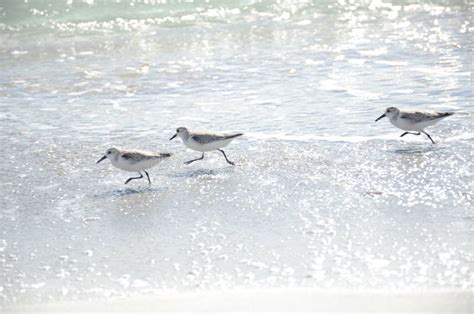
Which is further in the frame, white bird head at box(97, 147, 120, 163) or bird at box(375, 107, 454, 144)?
bird at box(375, 107, 454, 144)

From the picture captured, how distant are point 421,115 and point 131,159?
2.60 meters

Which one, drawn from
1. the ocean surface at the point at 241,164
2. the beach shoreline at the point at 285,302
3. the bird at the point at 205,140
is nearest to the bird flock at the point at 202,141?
the bird at the point at 205,140

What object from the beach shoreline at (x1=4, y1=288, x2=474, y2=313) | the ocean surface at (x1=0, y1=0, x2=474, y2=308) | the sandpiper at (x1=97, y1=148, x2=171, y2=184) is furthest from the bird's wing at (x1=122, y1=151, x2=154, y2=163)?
the beach shoreline at (x1=4, y1=288, x2=474, y2=313)

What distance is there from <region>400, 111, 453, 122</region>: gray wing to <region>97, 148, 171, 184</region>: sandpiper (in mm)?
2241

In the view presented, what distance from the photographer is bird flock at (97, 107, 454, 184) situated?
24.1ft

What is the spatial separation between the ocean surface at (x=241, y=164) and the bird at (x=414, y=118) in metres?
0.15

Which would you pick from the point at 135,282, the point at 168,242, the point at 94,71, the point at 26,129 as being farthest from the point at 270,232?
the point at 94,71

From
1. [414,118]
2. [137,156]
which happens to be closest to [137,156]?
[137,156]

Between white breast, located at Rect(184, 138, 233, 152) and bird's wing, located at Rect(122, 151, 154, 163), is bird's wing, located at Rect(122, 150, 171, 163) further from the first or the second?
white breast, located at Rect(184, 138, 233, 152)

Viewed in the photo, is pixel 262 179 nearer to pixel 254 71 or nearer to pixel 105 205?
pixel 105 205

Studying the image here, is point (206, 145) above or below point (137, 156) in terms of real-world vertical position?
below

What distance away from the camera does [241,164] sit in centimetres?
780

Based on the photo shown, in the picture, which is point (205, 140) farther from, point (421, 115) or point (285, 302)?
point (285, 302)

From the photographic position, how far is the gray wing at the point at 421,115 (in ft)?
26.7
